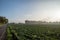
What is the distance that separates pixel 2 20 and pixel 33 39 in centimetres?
Answer: 4127

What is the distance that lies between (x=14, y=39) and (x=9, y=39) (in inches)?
25.2

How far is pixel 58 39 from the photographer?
→ 13.0 meters

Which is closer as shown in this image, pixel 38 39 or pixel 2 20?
pixel 38 39

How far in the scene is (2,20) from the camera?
52.1 m

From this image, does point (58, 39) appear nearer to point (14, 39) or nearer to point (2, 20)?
point (14, 39)

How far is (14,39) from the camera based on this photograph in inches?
457

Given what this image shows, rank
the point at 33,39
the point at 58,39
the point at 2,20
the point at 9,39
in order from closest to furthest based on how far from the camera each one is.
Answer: the point at 9,39, the point at 33,39, the point at 58,39, the point at 2,20

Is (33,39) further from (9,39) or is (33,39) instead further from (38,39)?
(9,39)

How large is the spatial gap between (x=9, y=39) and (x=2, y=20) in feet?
137

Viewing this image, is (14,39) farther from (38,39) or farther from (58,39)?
(58,39)

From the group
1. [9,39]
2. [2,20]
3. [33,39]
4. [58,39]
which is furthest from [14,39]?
[2,20]

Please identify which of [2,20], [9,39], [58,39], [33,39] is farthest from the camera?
[2,20]

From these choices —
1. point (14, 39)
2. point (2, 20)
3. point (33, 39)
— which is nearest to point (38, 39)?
point (33, 39)

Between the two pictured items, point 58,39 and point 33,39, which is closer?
point 33,39
